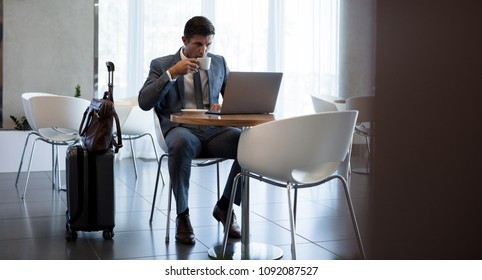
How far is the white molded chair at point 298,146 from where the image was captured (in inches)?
86.1

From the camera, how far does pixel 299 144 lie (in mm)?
2213

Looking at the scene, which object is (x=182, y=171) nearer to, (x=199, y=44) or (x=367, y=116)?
(x=199, y=44)

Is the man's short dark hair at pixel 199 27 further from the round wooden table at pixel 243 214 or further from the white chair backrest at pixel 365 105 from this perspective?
the white chair backrest at pixel 365 105

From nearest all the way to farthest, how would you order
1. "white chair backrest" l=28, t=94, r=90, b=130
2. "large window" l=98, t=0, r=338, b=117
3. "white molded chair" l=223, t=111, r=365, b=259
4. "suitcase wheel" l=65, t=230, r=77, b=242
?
"white molded chair" l=223, t=111, r=365, b=259 → "suitcase wheel" l=65, t=230, r=77, b=242 → "white chair backrest" l=28, t=94, r=90, b=130 → "large window" l=98, t=0, r=338, b=117

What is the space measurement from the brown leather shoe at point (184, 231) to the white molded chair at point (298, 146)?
2.33 feet

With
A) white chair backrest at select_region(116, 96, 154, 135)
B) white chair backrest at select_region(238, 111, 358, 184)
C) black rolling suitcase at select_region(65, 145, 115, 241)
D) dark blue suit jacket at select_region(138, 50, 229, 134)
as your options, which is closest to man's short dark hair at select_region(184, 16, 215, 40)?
dark blue suit jacket at select_region(138, 50, 229, 134)

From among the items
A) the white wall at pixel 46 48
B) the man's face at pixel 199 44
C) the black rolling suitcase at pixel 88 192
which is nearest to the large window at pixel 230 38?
the white wall at pixel 46 48

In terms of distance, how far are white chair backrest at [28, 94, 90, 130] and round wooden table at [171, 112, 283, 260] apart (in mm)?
1882

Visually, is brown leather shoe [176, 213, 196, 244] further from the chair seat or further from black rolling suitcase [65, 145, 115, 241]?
the chair seat

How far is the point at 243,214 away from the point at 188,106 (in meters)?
0.79

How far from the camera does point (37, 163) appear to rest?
557 centimetres

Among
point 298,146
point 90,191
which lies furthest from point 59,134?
point 298,146

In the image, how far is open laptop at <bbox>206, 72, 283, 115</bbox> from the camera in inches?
102

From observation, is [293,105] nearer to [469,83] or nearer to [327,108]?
[327,108]
